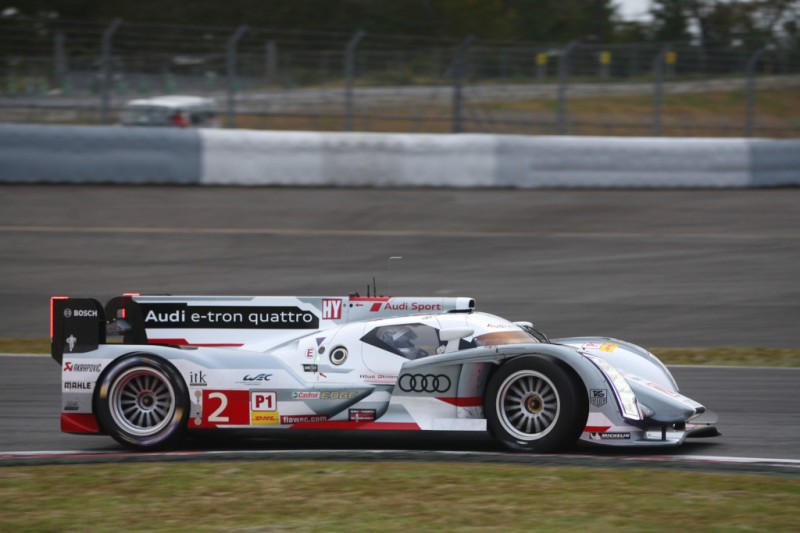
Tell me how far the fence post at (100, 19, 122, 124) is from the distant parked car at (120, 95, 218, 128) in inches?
→ 21.4

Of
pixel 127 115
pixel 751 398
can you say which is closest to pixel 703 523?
pixel 751 398

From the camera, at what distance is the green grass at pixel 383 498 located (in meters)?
5.21

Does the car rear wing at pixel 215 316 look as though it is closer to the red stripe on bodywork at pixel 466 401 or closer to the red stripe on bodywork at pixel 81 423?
the red stripe on bodywork at pixel 81 423

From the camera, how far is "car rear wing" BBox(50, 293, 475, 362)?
7340 millimetres

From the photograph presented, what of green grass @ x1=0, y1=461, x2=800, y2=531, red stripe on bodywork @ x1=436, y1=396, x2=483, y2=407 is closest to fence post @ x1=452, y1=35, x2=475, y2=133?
red stripe on bodywork @ x1=436, y1=396, x2=483, y2=407

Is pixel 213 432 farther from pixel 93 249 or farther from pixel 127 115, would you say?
pixel 127 115

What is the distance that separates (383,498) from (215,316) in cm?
231

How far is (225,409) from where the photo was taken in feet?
23.1

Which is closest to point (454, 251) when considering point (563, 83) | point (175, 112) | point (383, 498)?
point (563, 83)

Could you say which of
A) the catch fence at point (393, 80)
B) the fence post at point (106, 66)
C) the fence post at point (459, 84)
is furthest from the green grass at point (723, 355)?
the fence post at point (459, 84)

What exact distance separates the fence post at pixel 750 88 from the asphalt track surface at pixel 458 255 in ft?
5.12

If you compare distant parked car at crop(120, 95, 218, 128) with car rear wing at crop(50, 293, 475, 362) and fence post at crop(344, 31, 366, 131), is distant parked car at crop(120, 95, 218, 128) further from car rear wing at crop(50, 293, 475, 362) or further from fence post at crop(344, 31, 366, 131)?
car rear wing at crop(50, 293, 475, 362)

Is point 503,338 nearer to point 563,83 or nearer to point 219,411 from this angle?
point 219,411

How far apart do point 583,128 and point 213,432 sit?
1384 cm
